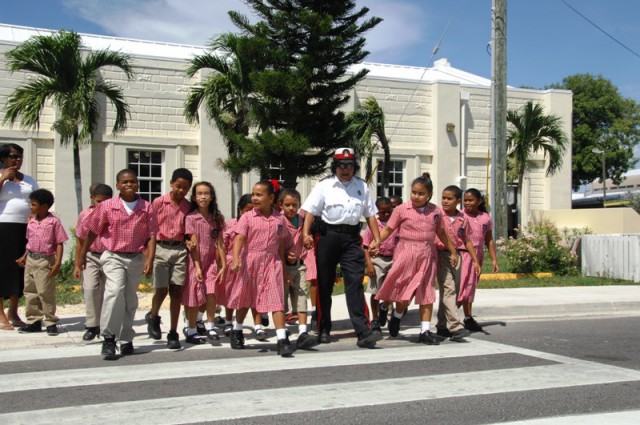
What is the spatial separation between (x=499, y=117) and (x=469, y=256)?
34.4 feet

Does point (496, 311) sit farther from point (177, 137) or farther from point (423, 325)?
point (177, 137)

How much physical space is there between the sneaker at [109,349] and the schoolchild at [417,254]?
9.70 ft

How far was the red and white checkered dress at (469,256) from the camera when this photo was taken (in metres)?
8.82

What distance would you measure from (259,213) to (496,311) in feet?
15.4

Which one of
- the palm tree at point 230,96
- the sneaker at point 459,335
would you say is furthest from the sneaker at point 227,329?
the palm tree at point 230,96

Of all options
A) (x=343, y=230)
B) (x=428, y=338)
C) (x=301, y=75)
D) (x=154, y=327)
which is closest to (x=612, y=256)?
(x=301, y=75)

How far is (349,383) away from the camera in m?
6.01

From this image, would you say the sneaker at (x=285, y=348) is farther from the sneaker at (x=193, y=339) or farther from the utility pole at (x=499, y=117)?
the utility pole at (x=499, y=117)

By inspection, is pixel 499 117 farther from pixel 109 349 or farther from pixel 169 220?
pixel 109 349

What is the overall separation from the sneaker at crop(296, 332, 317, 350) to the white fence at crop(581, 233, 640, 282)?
32.4ft

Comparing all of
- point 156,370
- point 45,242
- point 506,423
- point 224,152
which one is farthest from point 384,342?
point 224,152

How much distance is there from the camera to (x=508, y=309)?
35.6 feet

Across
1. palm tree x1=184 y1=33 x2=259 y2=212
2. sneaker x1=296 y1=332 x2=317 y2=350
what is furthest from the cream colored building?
sneaker x1=296 y1=332 x2=317 y2=350

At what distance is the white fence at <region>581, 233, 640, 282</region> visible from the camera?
15227mm
